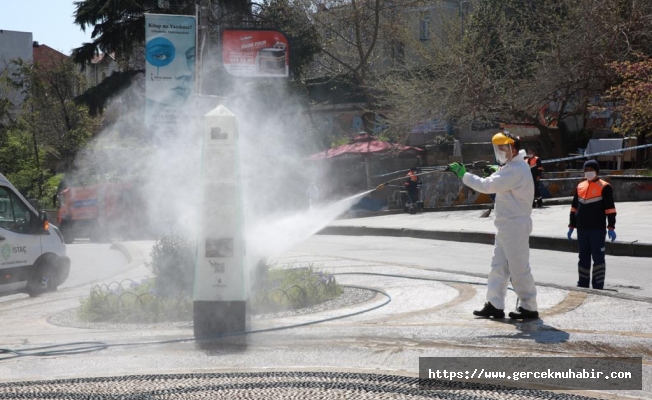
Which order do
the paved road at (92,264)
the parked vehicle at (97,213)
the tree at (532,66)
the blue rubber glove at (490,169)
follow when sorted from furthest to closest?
1. the parked vehicle at (97,213)
2. the tree at (532,66)
3. the paved road at (92,264)
4. the blue rubber glove at (490,169)

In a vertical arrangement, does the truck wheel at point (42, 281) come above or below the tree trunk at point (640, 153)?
below

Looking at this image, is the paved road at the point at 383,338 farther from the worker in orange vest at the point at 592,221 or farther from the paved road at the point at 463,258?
the paved road at the point at 463,258

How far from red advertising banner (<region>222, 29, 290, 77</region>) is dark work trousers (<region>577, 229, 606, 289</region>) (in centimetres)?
1671

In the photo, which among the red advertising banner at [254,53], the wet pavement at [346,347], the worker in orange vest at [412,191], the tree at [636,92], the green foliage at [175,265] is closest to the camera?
the wet pavement at [346,347]

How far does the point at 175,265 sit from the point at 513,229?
4411 mm

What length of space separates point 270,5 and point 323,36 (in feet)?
9.34

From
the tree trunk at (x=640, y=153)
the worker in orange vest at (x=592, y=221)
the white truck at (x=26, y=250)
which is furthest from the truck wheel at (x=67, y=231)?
the worker in orange vest at (x=592, y=221)

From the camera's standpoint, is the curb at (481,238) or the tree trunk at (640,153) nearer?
the curb at (481,238)

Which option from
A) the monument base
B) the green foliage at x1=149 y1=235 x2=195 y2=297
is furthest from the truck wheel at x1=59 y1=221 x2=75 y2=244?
the monument base

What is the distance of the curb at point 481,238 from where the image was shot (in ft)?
50.0

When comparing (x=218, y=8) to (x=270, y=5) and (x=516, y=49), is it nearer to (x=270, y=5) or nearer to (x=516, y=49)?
(x=270, y=5)

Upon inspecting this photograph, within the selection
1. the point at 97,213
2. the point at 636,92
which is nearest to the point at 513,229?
the point at 636,92

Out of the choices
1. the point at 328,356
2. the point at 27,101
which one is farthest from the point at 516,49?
the point at 27,101

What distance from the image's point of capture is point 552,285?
1049 centimetres
